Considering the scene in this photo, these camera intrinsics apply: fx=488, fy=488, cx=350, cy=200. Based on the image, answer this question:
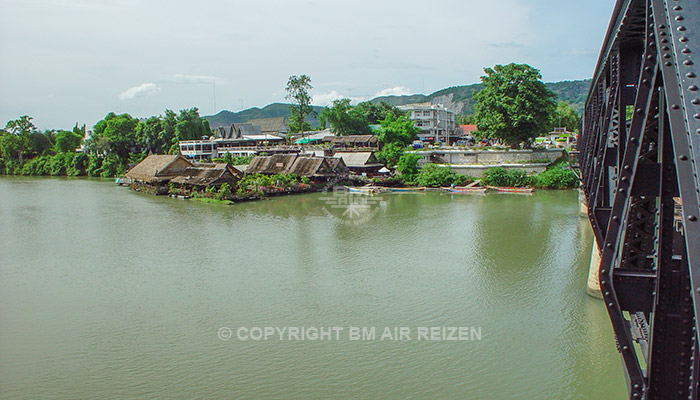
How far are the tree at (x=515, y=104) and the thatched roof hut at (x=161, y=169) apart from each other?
21032 mm

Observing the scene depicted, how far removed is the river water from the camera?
25.6ft

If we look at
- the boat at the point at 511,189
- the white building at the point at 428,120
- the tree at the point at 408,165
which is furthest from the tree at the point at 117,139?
the boat at the point at 511,189

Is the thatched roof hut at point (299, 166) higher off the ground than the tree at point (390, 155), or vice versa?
the tree at point (390, 155)

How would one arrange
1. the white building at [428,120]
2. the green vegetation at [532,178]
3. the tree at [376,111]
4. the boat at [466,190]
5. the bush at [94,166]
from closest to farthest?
the boat at [466,190]
the green vegetation at [532,178]
the bush at [94,166]
the tree at [376,111]
the white building at [428,120]

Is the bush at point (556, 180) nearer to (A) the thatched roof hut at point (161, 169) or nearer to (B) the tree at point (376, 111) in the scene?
(A) the thatched roof hut at point (161, 169)

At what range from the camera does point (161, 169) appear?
33.1 meters

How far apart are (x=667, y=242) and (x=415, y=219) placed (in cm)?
1822

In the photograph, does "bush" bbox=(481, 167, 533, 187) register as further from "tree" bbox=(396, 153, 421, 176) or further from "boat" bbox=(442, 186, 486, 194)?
"tree" bbox=(396, 153, 421, 176)

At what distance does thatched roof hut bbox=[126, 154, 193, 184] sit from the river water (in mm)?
12916

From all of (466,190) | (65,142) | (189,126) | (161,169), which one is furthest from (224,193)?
(65,142)

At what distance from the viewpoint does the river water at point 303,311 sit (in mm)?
7809

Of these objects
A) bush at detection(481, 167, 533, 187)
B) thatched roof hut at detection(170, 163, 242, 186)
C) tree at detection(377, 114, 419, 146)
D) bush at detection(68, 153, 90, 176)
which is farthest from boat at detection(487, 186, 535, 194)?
bush at detection(68, 153, 90, 176)

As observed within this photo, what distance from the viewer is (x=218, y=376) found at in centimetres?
794

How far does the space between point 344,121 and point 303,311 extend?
39227 mm
